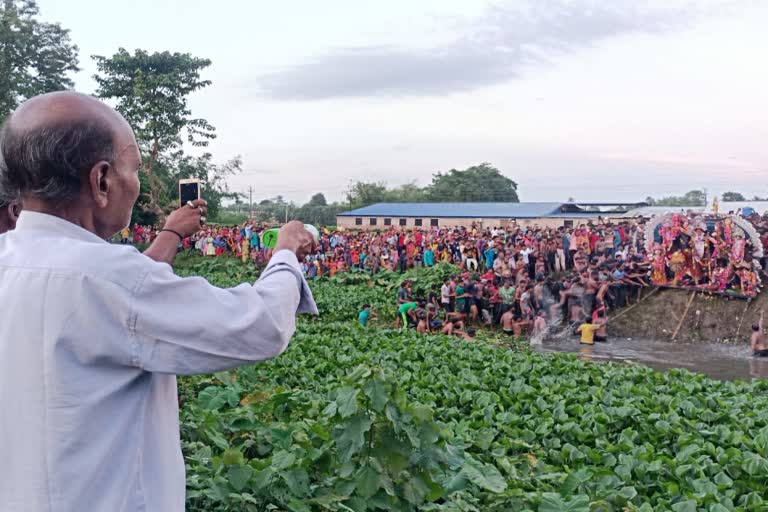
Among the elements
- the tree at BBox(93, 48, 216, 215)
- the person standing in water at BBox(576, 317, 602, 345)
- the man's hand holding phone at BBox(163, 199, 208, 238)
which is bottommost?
the person standing in water at BBox(576, 317, 602, 345)

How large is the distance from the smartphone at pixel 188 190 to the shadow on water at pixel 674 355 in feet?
45.5

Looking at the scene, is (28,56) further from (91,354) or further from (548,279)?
(91,354)

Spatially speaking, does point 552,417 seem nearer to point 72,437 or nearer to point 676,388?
point 676,388

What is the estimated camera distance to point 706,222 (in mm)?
19250

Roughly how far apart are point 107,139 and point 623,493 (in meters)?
3.83

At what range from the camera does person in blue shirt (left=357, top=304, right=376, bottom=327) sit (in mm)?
19188

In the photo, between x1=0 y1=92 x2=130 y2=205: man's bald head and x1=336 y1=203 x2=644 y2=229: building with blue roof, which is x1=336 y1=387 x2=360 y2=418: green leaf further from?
x1=336 y1=203 x2=644 y2=229: building with blue roof

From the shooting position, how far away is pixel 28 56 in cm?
3516

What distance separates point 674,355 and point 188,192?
16.1 meters

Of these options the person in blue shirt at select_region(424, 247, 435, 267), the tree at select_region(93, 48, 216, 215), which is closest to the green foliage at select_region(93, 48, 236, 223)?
the tree at select_region(93, 48, 216, 215)

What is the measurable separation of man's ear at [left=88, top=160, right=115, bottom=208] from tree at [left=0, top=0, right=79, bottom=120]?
35484 millimetres

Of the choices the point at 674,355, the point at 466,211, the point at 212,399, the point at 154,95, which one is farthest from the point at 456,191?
the point at 212,399

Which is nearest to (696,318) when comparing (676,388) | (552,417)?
(676,388)

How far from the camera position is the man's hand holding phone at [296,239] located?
5.97 feet
